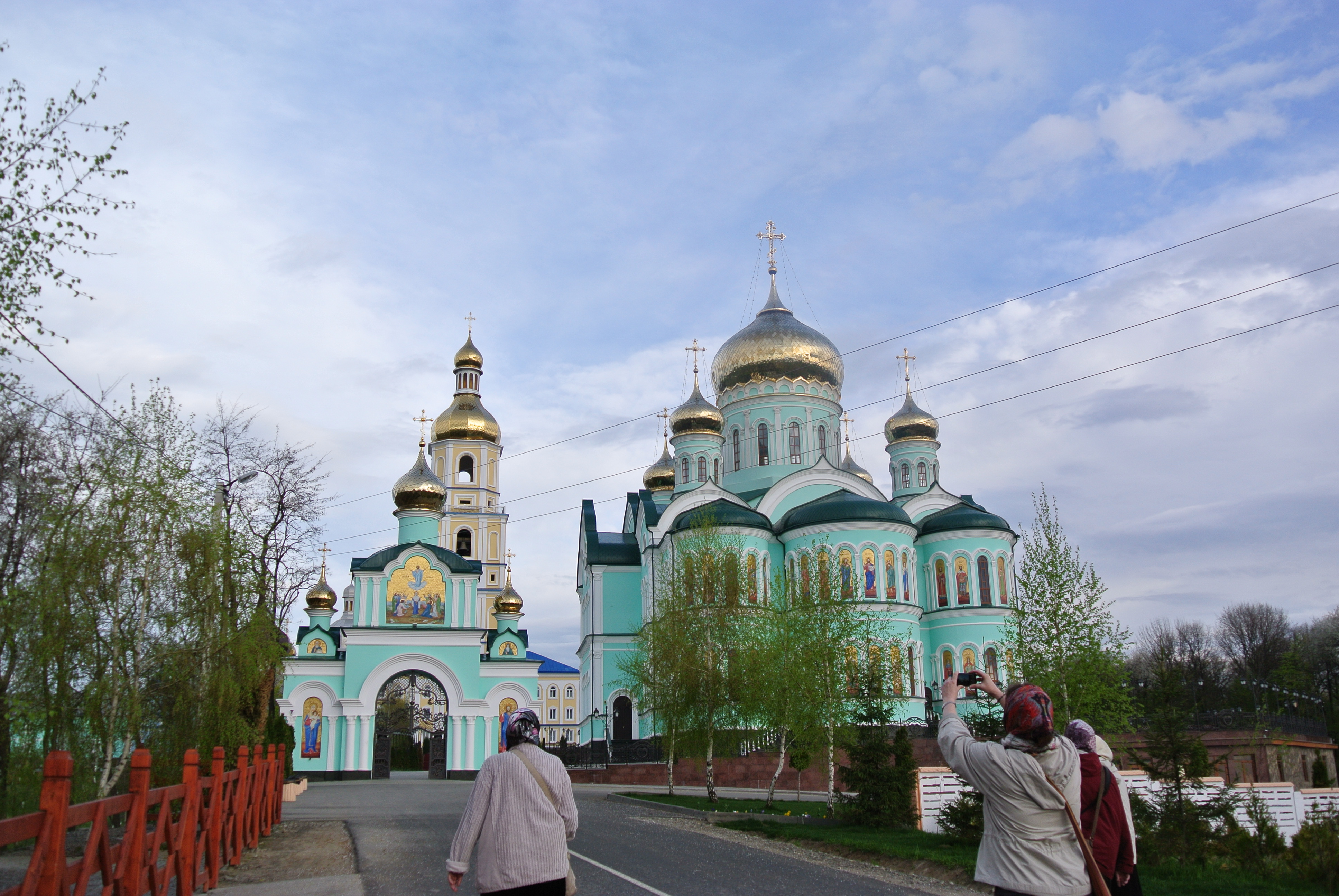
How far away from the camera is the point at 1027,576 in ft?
66.2

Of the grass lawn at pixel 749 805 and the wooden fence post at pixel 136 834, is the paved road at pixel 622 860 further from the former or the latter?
the wooden fence post at pixel 136 834

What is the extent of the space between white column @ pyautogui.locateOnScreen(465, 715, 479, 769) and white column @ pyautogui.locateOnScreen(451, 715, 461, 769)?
201 millimetres

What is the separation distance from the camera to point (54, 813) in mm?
4891

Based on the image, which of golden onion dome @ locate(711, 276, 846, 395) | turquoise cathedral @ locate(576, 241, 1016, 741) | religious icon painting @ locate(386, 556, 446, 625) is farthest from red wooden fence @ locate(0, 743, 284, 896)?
golden onion dome @ locate(711, 276, 846, 395)

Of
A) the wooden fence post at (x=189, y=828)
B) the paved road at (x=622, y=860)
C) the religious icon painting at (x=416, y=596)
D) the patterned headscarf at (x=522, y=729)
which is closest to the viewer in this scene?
the patterned headscarf at (x=522, y=729)

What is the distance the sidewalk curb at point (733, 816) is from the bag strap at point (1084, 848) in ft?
40.0

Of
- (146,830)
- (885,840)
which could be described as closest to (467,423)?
(885,840)

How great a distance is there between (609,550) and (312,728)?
12.5 m

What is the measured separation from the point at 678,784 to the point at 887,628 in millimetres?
7939

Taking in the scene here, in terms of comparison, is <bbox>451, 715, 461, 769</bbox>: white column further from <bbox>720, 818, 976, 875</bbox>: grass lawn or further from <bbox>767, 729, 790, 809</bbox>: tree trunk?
<bbox>720, 818, 976, 875</bbox>: grass lawn

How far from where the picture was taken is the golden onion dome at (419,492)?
42719 millimetres

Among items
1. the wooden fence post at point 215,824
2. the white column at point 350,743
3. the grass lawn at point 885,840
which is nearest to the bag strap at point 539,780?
the wooden fence post at point 215,824

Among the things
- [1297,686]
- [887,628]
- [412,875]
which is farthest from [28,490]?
[1297,686]

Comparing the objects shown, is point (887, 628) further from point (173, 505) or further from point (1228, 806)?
point (173, 505)
